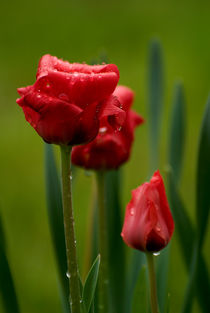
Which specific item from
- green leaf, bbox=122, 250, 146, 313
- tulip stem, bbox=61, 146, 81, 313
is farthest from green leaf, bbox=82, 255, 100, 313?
green leaf, bbox=122, 250, 146, 313

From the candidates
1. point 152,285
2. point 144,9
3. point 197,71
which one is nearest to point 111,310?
point 152,285

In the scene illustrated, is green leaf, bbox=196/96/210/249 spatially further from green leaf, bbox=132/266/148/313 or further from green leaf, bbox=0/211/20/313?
green leaf, bbox=0/211/20/313

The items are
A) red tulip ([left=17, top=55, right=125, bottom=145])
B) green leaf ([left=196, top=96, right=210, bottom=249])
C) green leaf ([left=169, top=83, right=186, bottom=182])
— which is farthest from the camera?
green leaf ([left=169, top=83, right=186, bottom=182])

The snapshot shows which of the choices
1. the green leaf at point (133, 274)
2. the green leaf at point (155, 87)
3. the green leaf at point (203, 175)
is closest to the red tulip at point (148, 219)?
the green leaf at point (203, 175)

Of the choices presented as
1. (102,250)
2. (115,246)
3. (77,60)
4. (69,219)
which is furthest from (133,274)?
(77,60)

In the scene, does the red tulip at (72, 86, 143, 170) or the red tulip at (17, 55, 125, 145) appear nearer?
the red tulip at (17, 55, 125, 145)

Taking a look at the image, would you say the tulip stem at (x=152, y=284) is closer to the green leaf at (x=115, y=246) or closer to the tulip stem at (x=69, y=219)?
the tulip stem at (x=69, y=219)
